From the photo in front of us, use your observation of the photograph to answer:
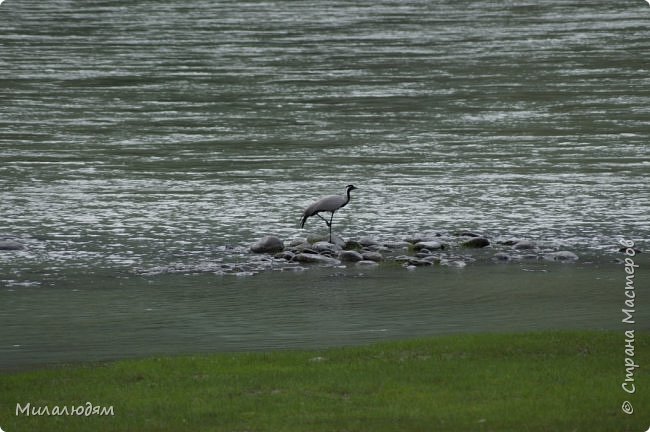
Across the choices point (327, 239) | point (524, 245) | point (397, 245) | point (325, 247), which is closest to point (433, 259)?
point (397, 245)

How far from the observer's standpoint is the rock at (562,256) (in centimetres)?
2373

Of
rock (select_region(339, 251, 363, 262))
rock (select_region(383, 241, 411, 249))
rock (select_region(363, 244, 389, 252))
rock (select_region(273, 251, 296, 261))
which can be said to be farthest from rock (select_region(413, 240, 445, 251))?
rock (select_region(273, 251, 296, 261))

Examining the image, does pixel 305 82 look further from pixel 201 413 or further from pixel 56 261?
pixel 201 413

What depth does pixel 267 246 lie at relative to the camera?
24.4 m

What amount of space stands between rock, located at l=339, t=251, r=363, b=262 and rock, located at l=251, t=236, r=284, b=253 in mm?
1220

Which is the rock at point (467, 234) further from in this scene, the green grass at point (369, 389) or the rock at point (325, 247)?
the green grass at point (369, 389)

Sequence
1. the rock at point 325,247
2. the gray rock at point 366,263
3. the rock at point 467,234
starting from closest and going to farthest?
the gray rock at point 366,263, the rock at point 325,247, the rock at point 467,234

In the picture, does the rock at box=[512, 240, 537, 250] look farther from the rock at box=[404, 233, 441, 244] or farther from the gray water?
the rock at box=[404, 233, 441, 244]

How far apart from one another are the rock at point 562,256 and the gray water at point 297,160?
43 cm

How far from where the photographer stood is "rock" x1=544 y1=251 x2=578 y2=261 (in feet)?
77.9

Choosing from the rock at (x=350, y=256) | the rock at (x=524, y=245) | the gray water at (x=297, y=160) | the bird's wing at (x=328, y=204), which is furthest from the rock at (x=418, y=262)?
the bird's wing at (x=328, y=204)

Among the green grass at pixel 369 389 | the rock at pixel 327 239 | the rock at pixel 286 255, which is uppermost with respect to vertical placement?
the green grass at pixel 369 389

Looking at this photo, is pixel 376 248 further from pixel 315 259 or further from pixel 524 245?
pixel 524 245

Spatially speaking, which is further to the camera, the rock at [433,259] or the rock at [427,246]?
the rock at [427,246]
